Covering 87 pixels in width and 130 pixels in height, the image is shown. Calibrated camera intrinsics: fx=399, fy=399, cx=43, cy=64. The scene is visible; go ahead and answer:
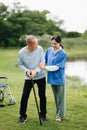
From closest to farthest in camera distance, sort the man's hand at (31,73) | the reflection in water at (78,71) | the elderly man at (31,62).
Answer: the man's hand at (31,73), the elderly man at (31,62), the reflection in water at (78,71)

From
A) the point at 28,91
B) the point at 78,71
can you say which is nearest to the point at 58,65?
the point at 28,91

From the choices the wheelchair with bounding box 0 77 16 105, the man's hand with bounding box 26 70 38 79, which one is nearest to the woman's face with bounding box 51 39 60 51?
the man's hand with bounding box 26 70 38 79

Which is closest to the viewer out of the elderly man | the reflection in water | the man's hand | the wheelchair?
the man's hand

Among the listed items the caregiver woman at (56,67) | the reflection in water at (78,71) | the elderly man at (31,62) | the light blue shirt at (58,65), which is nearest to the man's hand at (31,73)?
the elderly man at (31,62)

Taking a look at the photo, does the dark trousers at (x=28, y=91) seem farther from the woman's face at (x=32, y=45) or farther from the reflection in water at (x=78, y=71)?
the reflection in water at (x=78, y=71)

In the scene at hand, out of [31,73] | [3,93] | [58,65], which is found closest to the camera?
[31,73]

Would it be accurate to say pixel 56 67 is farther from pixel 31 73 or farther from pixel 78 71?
pixel 78 71

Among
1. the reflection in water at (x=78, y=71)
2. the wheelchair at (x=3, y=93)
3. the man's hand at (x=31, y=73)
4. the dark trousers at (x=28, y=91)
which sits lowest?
the reflection in water at (x=78, y=71)

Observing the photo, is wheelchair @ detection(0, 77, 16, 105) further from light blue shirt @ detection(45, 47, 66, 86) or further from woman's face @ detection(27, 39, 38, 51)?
woman's face @ detection(27, 39, 38, 51)

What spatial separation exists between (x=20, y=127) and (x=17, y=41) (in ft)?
165

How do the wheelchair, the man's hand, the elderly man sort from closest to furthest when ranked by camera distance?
the man's hand
the elderly man
the wheelchair

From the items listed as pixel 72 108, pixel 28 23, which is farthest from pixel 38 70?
pixel 28 23

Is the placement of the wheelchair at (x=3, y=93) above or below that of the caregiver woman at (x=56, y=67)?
below

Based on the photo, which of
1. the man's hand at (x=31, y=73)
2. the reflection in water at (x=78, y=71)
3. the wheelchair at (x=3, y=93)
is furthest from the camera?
the reflection in water at (x=78, y=71)
